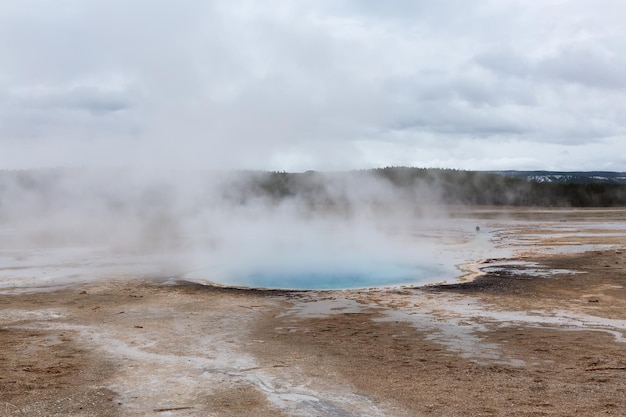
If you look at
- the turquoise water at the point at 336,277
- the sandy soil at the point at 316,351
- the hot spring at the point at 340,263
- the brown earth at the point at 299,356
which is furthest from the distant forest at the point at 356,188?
the brown earth at the point at 299,356

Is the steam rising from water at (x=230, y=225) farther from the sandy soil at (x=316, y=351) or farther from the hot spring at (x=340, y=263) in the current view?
the sandy soil at (x=316, y=351)

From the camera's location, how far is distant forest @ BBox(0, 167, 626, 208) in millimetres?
38625

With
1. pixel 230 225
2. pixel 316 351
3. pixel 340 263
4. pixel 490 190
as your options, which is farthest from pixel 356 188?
pixel 316 351

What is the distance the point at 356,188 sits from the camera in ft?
167

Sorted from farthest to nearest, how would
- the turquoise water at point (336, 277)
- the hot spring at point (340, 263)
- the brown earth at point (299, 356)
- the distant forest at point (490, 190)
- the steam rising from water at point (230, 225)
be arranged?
the distant forest at point (490, 190), the steam rising from water at point (230, 225), the hot spring at point (340, 263), the turquoise water at point (336, 277), the brown earth at point (299, 356)

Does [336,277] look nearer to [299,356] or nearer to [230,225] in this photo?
[299,356]

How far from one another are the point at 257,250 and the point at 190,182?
1344cm

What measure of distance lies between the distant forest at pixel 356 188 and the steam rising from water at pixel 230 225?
0.46 feet

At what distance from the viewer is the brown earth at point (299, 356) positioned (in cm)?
639

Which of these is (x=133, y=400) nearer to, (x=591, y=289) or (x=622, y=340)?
(x=622, y=340)

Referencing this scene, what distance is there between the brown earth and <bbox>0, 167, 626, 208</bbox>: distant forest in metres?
22.6

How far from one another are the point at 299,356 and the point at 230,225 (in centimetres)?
2398

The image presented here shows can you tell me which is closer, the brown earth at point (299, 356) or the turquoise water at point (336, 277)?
the brown earth at point (299, 356)

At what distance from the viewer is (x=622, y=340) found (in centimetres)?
898
